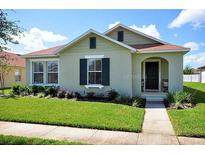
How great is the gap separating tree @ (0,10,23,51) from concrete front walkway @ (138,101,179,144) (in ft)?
14.6

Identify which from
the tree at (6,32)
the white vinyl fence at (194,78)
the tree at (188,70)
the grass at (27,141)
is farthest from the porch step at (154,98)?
the tree at (188,70)

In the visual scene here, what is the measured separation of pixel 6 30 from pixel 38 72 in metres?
10.8

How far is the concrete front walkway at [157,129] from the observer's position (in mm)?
6410

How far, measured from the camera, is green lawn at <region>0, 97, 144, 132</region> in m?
7.82

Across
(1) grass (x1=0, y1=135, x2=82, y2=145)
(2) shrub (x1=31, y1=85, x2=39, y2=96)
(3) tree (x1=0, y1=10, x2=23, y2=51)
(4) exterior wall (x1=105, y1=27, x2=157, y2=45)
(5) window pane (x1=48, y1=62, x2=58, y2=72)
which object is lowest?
(1) grass (x1=0, y1=135, x2=82, y2=145)

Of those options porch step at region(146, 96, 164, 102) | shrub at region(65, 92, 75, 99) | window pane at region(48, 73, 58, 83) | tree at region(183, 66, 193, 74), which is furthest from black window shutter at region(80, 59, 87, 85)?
tree at region(183, 66, 193, 74)

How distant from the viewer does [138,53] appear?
14266mm

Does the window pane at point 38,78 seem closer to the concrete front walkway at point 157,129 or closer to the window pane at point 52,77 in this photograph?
the window pane at point 52,77

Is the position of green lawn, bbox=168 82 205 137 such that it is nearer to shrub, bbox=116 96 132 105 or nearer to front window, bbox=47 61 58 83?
shrub, bbox=116 96 132 105

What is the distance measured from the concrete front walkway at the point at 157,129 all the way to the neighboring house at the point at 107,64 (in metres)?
3.91

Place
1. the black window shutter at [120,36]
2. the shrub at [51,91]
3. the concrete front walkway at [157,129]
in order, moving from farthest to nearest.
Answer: the black window shutter at [120,36]
the shrub at [51,91]
the concrete front walkway at [157,129]

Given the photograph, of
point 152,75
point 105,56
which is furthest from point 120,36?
point 152,75

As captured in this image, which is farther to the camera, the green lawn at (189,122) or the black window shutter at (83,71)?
the black window shutter at (83,71)
